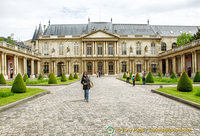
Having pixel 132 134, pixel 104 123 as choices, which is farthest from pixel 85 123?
pixel 132 134

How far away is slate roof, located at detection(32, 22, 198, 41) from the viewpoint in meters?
48.2

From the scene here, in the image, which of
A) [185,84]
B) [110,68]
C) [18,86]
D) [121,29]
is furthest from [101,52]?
[18,86]

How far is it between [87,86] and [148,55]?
132 feet

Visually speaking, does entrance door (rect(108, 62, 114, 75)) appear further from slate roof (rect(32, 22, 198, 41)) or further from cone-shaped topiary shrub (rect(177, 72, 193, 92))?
cone-shaped topiary shrub (rect(177, 72, 193, 92))

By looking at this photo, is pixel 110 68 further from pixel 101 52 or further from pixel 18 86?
pixel 18 86

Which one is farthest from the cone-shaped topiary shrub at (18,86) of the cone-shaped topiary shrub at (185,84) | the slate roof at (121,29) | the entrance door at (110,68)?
the slate roof at (121,29)

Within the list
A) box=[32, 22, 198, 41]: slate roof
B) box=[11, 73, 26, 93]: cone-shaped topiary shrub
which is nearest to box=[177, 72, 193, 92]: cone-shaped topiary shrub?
box=[11, 73, 26, 93]: cone-shaped topiary shrub

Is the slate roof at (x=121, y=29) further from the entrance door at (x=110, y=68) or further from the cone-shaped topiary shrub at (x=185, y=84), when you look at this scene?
the cone-shaped topiary shrub at (x=185, y=84)

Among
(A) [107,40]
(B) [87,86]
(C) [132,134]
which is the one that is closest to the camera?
(C) [132,134]

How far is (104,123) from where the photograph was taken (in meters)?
5.08


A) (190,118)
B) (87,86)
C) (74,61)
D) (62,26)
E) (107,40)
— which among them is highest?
(62,26)

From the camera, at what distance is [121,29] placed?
49.1 meters

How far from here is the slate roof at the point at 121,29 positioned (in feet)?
158

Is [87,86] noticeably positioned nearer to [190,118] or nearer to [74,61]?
[190,118]
